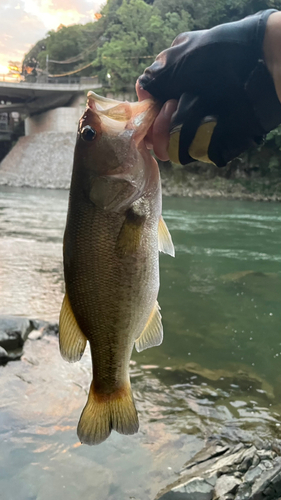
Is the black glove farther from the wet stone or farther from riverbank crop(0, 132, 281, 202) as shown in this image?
riverbank crop(0, 132, 281, 202)

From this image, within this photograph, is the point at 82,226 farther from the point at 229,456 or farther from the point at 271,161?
the point at 271,161

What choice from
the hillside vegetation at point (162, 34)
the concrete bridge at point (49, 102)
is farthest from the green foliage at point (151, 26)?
the concrete bridge at point (49, 102)

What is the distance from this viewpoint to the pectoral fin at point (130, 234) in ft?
5.92

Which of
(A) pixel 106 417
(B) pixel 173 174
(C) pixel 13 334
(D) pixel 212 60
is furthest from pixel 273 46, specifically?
(B) pixel 173 174

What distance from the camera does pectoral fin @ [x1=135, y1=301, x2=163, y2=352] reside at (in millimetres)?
2117

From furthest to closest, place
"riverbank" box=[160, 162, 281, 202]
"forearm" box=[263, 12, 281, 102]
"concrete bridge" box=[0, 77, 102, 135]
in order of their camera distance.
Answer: "concrete bridge" box=[0, 77, 102, 135], "riverbank" box=[160, 162, 281, 202], "forearm" box=[263, 12, 281, 102]

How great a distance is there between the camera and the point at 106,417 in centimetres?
201

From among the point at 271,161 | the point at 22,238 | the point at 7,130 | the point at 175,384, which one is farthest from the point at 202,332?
the point at 7,130

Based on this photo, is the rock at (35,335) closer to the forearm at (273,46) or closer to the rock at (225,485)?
the rock at (225,485)

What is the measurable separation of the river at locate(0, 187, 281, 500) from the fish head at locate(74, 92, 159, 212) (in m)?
2.55

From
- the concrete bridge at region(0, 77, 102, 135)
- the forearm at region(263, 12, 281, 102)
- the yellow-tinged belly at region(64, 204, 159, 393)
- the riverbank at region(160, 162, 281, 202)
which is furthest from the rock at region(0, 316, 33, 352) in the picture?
the concrete bridge at region(0, 77, 102, 135)

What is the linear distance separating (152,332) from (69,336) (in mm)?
449

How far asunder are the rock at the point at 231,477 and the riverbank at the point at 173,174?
3318 cm

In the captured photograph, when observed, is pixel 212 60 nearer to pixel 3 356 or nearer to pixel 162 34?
pixel 3 356
